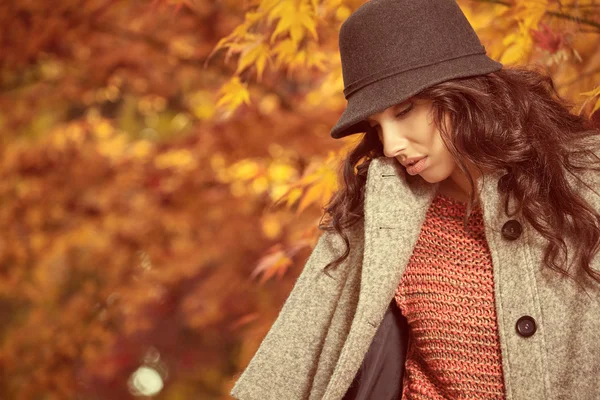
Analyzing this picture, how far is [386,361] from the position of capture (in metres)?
1.88

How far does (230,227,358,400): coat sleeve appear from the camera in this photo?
1909 mm

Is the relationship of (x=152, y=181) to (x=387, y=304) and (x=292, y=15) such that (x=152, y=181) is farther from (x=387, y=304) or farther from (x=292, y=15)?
Result: (x=387, y=304)

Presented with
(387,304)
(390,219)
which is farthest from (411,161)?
(387,304)

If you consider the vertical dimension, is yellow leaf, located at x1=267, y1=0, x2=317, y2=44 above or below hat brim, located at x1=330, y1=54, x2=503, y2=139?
below

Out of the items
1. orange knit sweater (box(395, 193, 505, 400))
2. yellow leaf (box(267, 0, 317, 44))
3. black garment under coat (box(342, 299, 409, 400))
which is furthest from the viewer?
yellow leaf (box(267, 0, 317, 44))

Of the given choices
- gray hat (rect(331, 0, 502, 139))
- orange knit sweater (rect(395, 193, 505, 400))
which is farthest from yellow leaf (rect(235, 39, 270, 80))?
orange knit sweater (rect(395, 193, 505, 400))

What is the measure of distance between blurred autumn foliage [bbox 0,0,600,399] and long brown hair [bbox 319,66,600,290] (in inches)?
31.0

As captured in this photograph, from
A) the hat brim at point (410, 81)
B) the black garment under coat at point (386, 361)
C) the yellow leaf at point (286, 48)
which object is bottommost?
the black garment under coat at point (386, 361)

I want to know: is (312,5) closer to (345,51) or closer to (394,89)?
(345,51)

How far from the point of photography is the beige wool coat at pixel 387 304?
4.92 feet

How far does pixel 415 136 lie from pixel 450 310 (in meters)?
0.45

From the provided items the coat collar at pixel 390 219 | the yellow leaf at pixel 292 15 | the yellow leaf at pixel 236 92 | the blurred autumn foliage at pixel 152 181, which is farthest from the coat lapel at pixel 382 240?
the yellow leaf at pixel 236 92

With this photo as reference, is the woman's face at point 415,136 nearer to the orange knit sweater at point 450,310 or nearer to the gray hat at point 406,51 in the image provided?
the gray hat at point 406,51

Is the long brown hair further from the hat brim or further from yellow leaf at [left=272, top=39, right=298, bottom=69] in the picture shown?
yellow leaf at [left=272, top=39, right=298, bottom=69]
